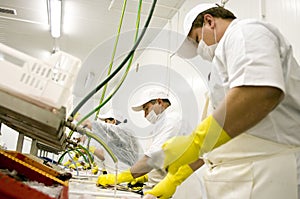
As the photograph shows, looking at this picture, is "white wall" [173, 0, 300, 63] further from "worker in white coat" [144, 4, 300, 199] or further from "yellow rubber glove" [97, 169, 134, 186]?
"yellow rubber glove" [97, 169, 134, 186]

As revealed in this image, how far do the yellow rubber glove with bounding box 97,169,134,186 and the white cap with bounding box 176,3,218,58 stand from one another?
981 mm

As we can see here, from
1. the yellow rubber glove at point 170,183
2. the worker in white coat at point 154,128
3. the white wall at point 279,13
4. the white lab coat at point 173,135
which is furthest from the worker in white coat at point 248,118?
the white wall at point 279,13

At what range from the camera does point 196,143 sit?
3.08 feet

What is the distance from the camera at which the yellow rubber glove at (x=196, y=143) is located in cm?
90

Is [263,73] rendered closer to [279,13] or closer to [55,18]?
[279,13]

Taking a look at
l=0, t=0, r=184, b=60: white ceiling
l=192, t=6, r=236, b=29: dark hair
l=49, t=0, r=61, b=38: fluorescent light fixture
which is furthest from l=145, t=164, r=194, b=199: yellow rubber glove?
l=49, t=0, r=61, b=38: fluorescent light fixture

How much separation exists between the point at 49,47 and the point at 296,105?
583 cm

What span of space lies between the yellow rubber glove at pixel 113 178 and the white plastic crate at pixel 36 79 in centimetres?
144

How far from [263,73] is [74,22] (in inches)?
184

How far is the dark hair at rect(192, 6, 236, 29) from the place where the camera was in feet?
4.43

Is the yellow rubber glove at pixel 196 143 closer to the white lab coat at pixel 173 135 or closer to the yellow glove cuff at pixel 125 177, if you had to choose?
the white lab coat at pixel 173 135

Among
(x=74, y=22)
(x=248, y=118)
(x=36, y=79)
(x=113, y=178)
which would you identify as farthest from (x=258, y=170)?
(x=74, y=22)


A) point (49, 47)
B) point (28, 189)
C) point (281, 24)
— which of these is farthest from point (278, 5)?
point (49, 47)

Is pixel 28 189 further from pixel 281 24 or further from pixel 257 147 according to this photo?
pixel 281 24
